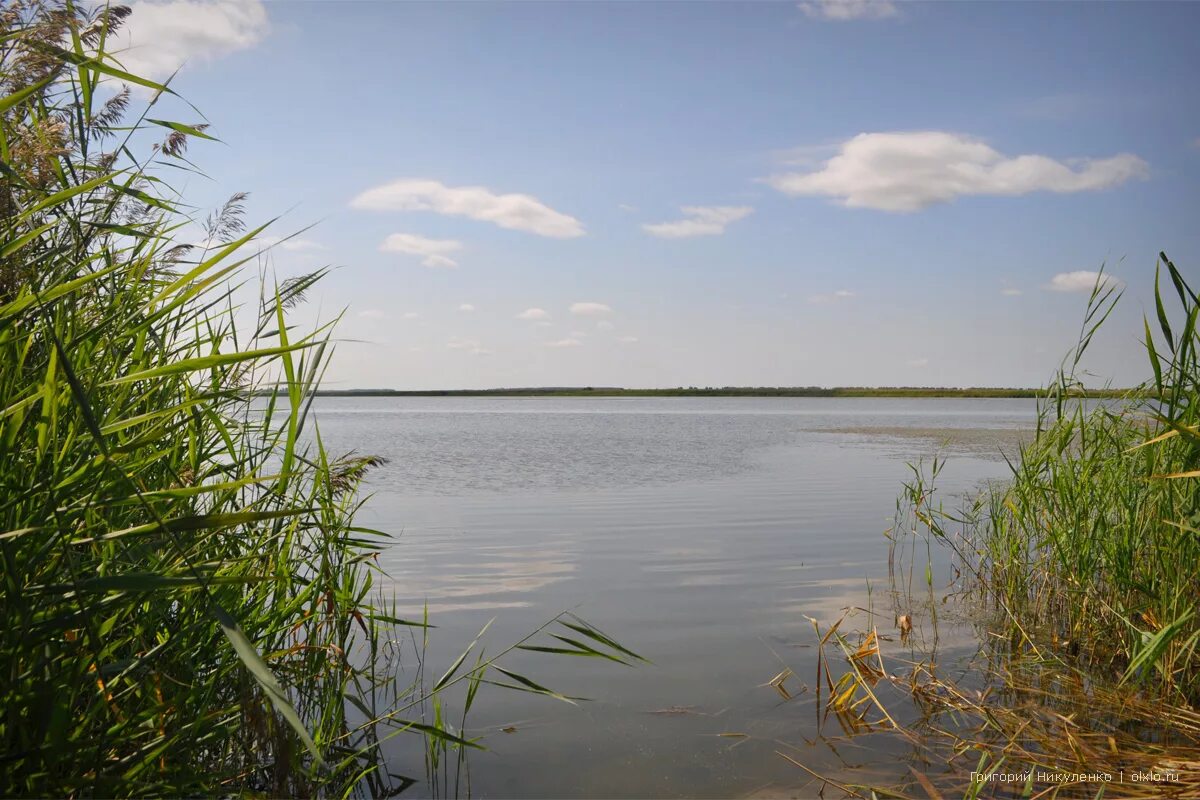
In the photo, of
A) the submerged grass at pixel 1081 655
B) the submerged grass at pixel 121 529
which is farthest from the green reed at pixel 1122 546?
the submerged grass at pixel 121 529

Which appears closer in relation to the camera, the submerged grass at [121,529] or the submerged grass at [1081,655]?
the submerged grass at [121,529]

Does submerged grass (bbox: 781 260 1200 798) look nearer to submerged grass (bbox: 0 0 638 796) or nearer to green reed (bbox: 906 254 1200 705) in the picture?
green reed (bbox: 906 254 1200 705)

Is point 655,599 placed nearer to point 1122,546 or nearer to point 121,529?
point 1122,546

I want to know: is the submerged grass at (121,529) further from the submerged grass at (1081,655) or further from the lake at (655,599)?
the submerged grass at (1081,655)

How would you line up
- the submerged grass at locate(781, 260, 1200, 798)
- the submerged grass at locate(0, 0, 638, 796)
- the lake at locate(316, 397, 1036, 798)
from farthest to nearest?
the lake at locate(316, 397, 1036, 798) → the submerged grass at locate(781, 260, 1200, 798) → the submerged grass at locate(0, 0, 638, 796)

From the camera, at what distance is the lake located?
4.12 m

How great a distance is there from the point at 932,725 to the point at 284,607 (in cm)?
336

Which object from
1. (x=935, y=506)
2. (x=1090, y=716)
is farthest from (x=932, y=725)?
(x=935, y=506)

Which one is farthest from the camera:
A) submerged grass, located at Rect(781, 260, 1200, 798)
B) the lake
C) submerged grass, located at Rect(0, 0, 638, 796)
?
the lake

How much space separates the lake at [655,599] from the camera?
162 inches

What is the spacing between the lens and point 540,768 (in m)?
4.07

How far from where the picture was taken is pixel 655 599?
7059 millimetres

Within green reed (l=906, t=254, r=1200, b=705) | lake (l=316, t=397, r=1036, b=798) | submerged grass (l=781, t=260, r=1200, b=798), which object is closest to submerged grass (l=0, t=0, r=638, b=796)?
lake (l=316, t=397, r=1036, b=798)

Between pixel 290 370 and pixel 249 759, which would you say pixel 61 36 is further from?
pixel 249 759
